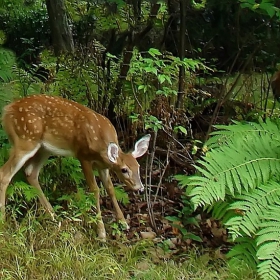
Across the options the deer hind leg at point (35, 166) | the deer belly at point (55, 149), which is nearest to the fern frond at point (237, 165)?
the deer belly at point (55, 149)

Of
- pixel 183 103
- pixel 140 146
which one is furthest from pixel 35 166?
A: pixel 183 103

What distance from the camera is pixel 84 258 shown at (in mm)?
5109

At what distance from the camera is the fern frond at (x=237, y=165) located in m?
5.13

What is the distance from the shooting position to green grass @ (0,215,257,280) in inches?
195

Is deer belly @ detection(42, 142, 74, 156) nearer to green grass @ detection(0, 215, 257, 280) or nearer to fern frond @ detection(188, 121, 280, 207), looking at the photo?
green grass @ detection(0, 215, 257, 280)

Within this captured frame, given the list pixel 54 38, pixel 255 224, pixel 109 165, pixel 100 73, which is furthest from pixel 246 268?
pixel 54 38

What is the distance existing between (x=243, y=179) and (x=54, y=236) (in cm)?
158

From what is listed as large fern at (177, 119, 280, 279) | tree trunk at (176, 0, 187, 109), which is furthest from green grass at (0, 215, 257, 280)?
tree trunk at (176, 0, 187, 109)

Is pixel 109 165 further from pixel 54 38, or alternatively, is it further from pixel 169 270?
pixel 54 38

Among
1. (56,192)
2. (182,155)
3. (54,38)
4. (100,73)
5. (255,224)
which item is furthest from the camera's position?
(54,38)

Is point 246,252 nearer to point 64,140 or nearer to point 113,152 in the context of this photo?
point 113,152

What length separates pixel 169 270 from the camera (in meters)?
5.19

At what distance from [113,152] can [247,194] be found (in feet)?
3.95

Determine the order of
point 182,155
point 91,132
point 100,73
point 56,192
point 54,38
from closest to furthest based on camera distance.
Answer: point 91,132
point 56,192
point 182,155
point 100,73
point 54,38
